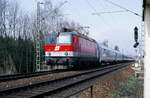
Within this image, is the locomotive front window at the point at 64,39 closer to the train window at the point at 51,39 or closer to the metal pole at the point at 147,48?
the train window at the point at 51,39

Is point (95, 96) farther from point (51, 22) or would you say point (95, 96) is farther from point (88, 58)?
point (51, 22)

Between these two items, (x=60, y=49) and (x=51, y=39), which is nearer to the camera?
(x=60, y=49)

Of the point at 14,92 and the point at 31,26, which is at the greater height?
the point at 31,26

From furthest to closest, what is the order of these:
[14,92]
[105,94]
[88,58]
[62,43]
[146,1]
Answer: [88,58], [62,43], [105,94], [14,92], [146,1]

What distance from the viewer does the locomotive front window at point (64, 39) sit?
19.9 m

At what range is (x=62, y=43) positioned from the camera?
20.1 m

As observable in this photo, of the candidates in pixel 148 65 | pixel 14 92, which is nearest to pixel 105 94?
pixel 14 92

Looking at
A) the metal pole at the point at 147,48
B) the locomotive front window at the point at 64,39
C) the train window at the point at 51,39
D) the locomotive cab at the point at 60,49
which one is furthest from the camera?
the train window at the point at 51,39

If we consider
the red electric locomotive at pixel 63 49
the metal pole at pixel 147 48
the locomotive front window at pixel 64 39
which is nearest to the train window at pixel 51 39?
the red electric locomotive at pixel 63 49

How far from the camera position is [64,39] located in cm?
2017

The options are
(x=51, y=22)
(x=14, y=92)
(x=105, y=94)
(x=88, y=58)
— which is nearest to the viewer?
(x=14, y=92)

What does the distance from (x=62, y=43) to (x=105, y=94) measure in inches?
436

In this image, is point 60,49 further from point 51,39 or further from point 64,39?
point 51,39

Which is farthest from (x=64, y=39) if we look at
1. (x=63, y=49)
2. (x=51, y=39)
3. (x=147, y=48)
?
(x=147, y=48)
